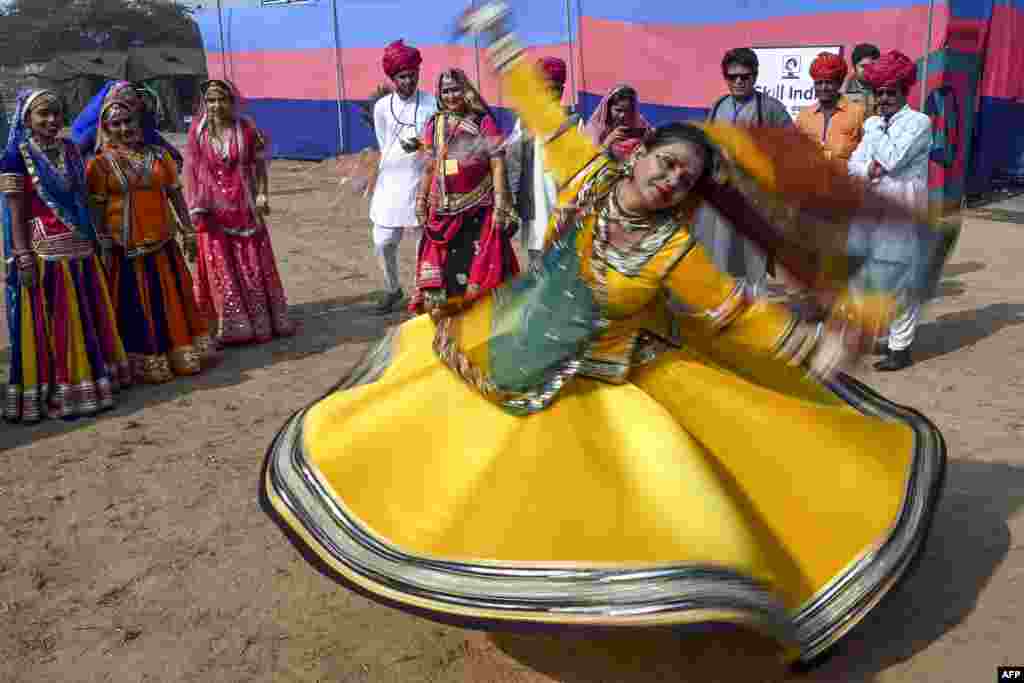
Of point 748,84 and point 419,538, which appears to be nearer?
point 419,538

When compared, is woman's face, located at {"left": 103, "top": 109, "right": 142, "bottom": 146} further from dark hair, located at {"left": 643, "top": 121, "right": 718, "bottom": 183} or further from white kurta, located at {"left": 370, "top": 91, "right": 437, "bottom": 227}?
dark hair, located at {"left": 643, "top": 121, "right": 718, "bottom": 183}

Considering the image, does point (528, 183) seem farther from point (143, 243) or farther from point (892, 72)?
point (143, 243)

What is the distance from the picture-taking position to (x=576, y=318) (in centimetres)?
294

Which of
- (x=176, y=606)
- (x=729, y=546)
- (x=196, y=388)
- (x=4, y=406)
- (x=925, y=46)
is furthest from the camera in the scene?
(x=925, y=46)

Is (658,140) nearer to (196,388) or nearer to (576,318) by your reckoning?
(576,318)

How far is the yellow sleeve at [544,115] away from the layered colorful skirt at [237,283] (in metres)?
4.04

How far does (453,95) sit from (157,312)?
2.38 m

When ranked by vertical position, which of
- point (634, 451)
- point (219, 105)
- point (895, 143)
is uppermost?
point (219, 105)

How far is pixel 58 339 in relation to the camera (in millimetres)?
5633

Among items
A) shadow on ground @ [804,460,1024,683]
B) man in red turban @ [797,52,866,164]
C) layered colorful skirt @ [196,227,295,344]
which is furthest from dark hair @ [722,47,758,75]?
layered colorful skirt @ [196,227,295,344]

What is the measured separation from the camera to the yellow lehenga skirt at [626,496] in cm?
262

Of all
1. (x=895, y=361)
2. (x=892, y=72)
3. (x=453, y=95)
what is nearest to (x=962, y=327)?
(x=895, y=361)

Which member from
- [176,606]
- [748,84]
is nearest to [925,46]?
[748,84]

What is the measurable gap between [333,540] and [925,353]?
4819 millimetres
